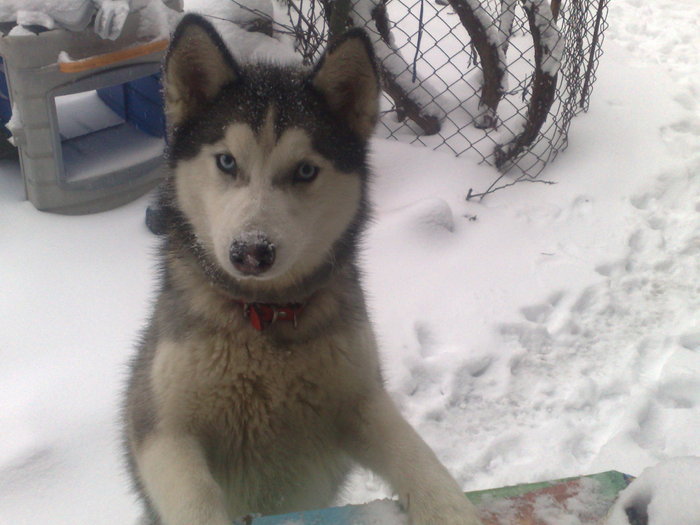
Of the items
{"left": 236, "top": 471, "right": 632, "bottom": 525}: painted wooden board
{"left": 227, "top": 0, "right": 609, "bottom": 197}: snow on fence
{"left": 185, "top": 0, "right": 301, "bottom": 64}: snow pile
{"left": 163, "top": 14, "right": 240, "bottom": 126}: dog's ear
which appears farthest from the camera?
{"left": 185, "top": 0, "right": 301, "bottom": 64}: snow pile

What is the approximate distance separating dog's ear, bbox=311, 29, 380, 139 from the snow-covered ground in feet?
4.15

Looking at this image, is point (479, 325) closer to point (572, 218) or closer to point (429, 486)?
point (572, 218)

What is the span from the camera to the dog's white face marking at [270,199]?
1.62 meters

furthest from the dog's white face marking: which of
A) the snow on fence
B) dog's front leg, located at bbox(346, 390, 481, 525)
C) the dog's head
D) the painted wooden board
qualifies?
the snow on fence

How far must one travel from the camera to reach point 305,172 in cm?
182

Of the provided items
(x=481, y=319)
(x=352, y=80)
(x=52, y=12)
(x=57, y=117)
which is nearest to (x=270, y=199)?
(x=352, y=80)

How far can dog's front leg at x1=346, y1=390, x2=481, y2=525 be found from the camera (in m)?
1.56

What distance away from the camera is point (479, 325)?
3.21 m

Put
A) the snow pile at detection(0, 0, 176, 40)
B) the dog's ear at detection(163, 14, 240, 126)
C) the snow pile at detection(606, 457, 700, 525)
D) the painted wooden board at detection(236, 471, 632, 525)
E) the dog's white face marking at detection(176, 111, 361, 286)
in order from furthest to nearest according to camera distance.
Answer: the snow pile at detection(0, 0, 176, 40) → the dog's ear at detection(163, 14, 240, 126) → the dog's white face marking at detection(176, 111, 361, 286) → the painted wooden board at detection(236, 471, 632, 525) → the snow pile at detection(606, 457, 700, 525)

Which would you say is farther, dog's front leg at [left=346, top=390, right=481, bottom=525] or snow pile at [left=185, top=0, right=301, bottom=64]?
snow pile at [left=185, top=0, right=301, bottom=64]

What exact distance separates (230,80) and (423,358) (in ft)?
5.51

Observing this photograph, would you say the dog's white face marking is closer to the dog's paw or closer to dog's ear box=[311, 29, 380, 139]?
dog's ear box=[311, 29, 380, 139]

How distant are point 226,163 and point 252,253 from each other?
366mm

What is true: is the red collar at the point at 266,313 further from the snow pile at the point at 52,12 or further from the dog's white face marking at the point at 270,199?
the snow pile at the point at 52,12
